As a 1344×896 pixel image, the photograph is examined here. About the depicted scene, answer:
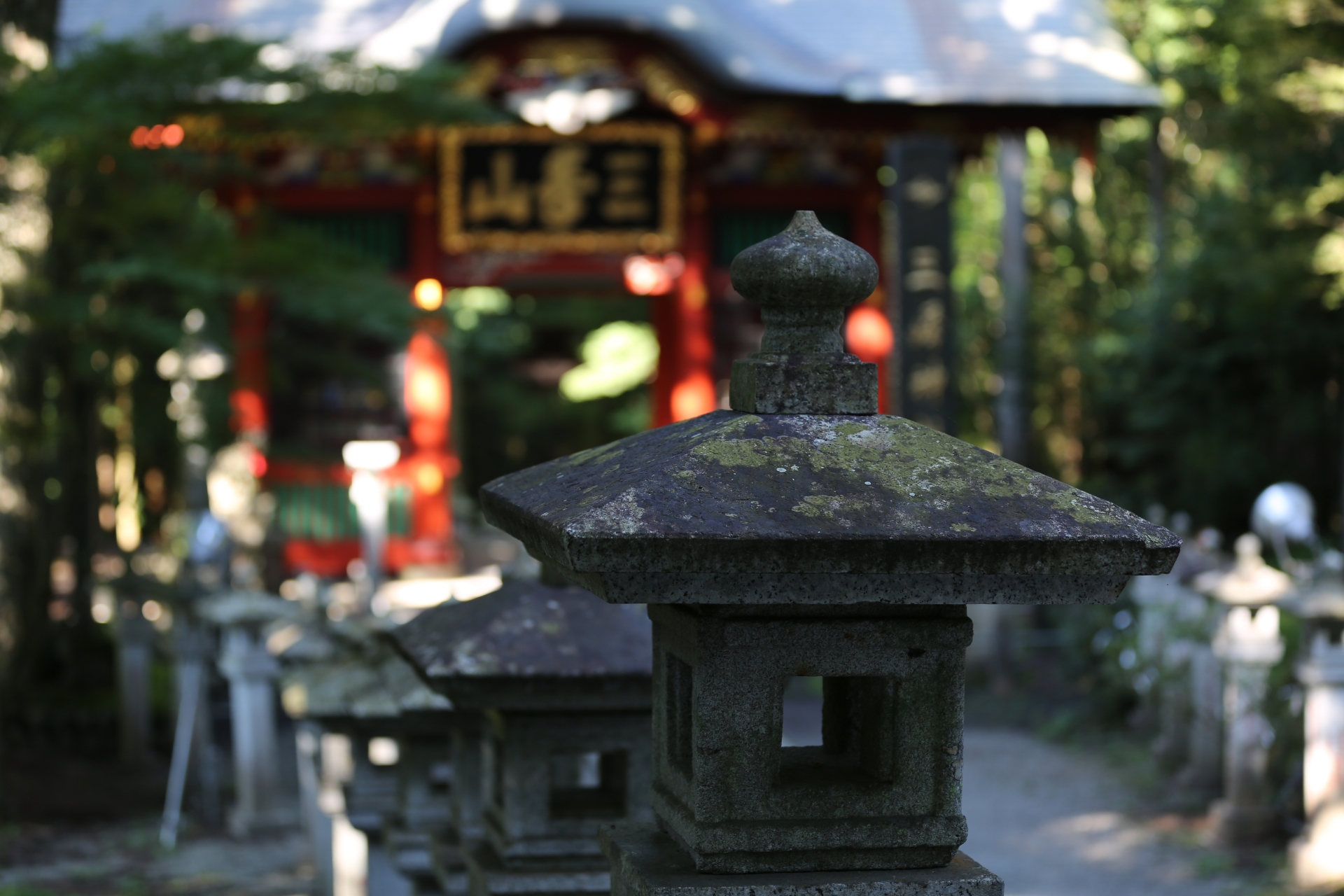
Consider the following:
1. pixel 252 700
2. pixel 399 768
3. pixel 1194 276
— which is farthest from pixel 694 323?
pixel 399 768

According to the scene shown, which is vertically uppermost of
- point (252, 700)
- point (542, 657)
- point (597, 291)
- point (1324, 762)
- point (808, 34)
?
point (808, 34)

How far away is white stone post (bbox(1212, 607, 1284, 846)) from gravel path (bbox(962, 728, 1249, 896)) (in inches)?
10.8

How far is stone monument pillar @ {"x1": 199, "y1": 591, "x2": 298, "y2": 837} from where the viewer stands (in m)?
8.04

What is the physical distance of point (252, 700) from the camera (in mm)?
8180

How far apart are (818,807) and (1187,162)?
16.7 m

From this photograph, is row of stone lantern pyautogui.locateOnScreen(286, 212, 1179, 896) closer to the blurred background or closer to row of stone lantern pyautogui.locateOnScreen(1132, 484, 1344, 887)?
the blurred background

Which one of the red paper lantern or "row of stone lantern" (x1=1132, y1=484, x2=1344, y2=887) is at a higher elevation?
the red paper lantern

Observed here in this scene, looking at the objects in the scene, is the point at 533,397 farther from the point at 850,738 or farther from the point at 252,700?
the point at 850,738

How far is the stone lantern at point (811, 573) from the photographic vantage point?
2.15 meters

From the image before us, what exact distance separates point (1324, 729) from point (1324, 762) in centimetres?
15

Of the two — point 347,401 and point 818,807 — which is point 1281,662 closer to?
point 818,807

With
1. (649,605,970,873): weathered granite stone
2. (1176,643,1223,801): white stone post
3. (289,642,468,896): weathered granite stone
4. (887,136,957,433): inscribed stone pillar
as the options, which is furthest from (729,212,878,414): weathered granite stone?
(887,136,957,433): inscribed stone pillar

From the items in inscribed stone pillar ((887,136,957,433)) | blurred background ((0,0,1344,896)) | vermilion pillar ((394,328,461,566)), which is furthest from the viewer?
vermilion pillar ((394,328,461,566))

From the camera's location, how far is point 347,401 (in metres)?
13.9
